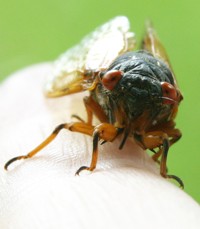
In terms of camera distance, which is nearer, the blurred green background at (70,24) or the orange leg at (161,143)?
the orange leg at (161,143)

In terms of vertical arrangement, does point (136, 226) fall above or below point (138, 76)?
below

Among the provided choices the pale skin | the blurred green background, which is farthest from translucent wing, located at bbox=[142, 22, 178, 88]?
the blurred green background

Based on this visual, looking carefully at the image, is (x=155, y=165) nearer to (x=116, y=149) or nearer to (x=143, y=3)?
(x=116, y=149)

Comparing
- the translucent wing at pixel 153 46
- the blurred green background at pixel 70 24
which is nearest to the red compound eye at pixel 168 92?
the translucent wing at pixel 153 46

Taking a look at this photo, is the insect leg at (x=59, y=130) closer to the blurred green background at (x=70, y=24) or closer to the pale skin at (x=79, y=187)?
the pale skin at (x=79, y=187)

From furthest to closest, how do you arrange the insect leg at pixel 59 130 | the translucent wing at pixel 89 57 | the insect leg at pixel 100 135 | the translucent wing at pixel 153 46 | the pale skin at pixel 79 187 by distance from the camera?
the translucent wing at pixel 153 46
the translucent wing at pixel 89 57
the insect leg at pixel 59 130
the insect leg at pixel 100 135
the pale skin at pixel 79 187

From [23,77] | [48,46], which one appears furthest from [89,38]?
[48,46]

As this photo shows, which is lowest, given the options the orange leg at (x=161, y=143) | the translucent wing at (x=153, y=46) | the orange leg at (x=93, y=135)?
the orange leg at (x=161, y=143)
